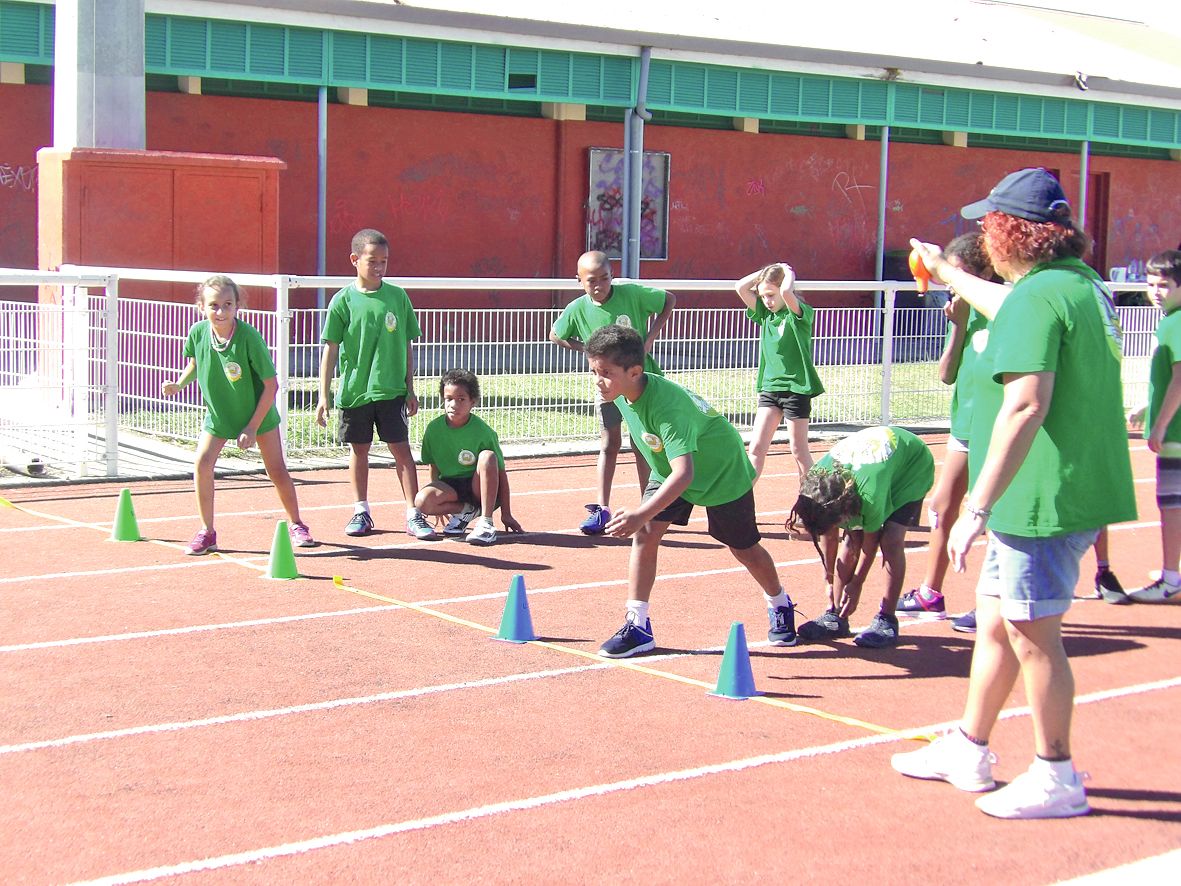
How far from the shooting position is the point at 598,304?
10.4m

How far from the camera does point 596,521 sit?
411 inches

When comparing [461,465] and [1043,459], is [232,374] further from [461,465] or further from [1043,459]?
[1043,459]

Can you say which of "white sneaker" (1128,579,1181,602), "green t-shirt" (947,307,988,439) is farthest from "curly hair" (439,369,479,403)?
Result: "white sneaker" (1128,579,1181,602)

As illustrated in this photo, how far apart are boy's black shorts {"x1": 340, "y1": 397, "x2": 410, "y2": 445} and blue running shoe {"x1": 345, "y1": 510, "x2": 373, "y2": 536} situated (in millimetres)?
480

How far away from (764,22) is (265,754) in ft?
83.8

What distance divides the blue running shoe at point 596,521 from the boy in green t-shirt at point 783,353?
45.4 inches

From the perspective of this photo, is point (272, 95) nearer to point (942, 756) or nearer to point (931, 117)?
point (931, 117)

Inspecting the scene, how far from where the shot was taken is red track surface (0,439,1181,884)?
4.77 metres

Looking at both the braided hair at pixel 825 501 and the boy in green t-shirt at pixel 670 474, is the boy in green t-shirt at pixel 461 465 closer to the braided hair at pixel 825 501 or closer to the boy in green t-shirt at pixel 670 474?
the boy in green t-shirt at pixel 670 474

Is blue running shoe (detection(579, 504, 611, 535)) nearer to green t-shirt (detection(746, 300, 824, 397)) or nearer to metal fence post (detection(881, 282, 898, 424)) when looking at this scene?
green t-shirt (detection(746, 300, 824, 397))

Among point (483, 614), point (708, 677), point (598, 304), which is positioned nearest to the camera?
point (708, 677)

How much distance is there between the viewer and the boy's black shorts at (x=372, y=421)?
1022 centimetres

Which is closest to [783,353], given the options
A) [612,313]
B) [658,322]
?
[658,322]

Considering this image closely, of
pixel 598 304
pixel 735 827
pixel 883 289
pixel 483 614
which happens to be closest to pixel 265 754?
pixel 735 827
